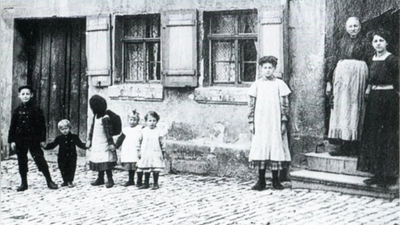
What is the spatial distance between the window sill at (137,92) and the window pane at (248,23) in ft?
4.77

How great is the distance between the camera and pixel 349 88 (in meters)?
7.56

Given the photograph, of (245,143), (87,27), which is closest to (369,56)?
(245,143)

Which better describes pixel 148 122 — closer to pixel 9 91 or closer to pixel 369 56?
pixel 369 56

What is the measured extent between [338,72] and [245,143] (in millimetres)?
1665

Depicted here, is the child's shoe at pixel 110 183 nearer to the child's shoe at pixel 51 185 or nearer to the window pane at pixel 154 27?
the child's shoe at pixel 51 185

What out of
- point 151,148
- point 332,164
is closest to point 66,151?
point 151,148

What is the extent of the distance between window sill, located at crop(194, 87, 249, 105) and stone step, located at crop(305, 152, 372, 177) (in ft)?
4.03

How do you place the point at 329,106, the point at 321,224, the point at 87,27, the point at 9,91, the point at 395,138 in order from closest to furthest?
the point at 321,224 < the point at 395,138 < the point at 329,106 < the point at 87,27 < the point at 9,91

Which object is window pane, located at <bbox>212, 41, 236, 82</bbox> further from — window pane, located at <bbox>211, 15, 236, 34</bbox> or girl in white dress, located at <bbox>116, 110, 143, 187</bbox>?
girl in white dress, located at <bbox>116, 110, 143, 187</bbox>

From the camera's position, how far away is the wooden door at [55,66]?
33.2 feet

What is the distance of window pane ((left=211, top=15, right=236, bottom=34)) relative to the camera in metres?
8.73

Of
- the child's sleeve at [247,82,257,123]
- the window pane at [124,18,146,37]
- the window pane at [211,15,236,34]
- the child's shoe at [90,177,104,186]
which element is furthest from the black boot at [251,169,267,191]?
the window pane at [124,18,146,37]

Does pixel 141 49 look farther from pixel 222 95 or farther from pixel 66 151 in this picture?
pixel 66 151

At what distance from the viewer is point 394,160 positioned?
682 centimetres
